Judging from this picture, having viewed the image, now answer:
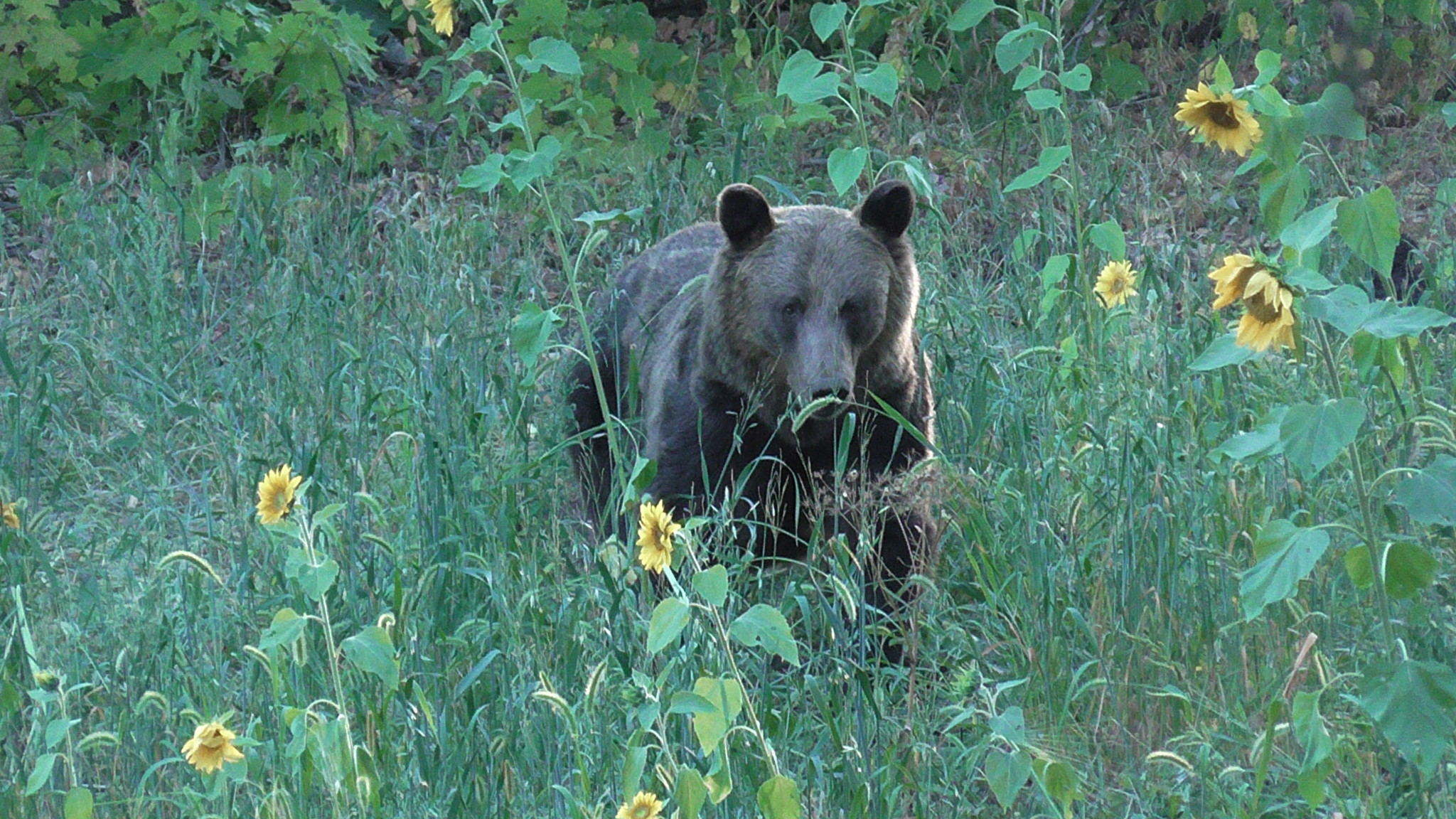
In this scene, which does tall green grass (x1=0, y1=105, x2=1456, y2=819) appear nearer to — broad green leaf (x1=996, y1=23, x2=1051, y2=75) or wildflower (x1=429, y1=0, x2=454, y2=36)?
broad green leaf (x1=996, y1=23, x2=1051, y2=75)

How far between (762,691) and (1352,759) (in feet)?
3.97

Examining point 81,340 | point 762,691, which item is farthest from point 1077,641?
point 81,340

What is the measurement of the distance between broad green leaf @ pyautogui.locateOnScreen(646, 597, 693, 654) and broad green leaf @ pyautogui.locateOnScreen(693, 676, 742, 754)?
0.38 ft

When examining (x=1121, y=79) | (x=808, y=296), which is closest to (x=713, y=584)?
(x=808, y=296)

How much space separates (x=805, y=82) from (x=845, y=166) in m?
0.29

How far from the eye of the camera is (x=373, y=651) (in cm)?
277

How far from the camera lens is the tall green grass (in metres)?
3.20

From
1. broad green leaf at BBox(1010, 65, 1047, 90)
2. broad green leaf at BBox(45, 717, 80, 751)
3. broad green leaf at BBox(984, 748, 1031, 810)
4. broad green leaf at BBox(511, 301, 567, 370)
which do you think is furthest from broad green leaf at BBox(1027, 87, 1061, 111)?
broad green leaf at BBox(45, 717, 80, 751)

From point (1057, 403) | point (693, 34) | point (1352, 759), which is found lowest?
point (693, 34)

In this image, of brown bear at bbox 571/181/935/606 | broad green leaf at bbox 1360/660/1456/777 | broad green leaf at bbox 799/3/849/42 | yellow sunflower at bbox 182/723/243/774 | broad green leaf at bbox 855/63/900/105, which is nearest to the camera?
→ broad green leaf at bbox 1360/660/1456/777

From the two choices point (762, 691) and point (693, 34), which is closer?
point (762, 691)

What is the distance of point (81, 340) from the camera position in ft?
19.7

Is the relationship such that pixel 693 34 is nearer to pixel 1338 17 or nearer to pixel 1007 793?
pixel 1338 17

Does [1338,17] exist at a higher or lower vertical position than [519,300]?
higher
